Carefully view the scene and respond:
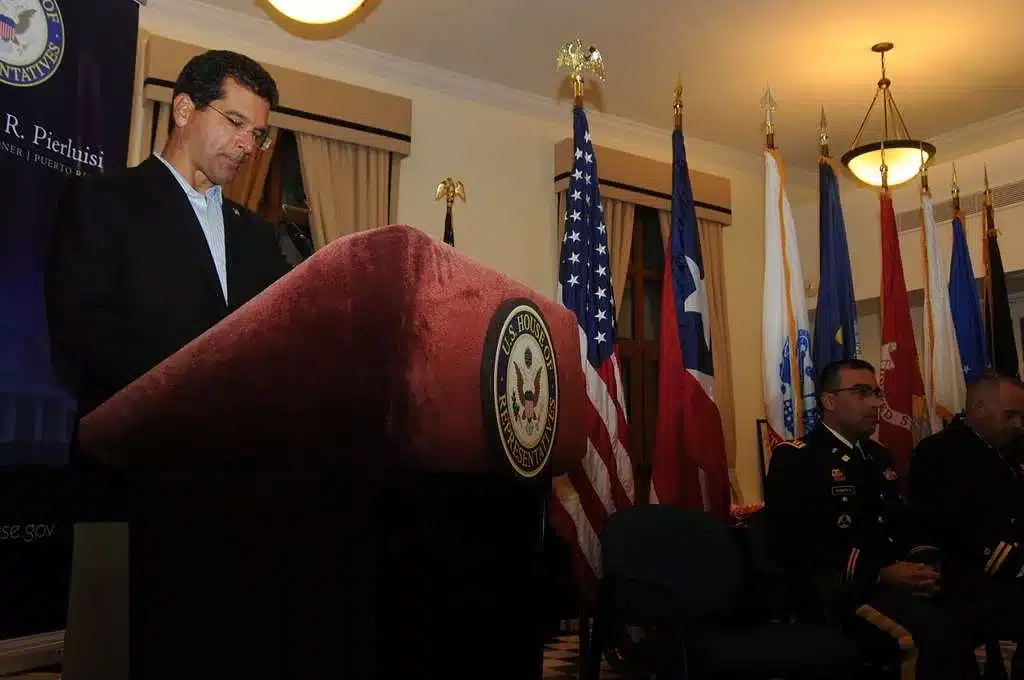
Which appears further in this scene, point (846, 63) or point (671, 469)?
point (846, 63)

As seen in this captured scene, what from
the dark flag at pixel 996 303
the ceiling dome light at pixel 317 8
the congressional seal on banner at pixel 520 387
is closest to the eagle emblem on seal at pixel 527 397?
the congressional seal on banner at pixel 520 387

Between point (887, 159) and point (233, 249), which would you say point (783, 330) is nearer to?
point (887, 159)

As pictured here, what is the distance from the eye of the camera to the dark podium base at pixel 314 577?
2.75 ft

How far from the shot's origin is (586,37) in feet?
17.6

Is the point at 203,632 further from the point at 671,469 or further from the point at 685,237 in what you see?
the point at 685,237

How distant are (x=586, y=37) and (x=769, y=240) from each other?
5.51 ft

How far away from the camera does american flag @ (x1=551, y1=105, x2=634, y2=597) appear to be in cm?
421

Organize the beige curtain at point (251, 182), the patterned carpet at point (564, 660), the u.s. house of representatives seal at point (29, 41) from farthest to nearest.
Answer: the beige curtain at point (251, 182), the patterned carpet at point (564, 660), the u.s. house of representatives seal at point (29, 41)

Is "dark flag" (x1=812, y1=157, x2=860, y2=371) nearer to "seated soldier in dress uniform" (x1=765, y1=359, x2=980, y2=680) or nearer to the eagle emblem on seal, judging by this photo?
"seated soldier in dress uniform" (x1=765, y1=359, x2=980, y2=680)

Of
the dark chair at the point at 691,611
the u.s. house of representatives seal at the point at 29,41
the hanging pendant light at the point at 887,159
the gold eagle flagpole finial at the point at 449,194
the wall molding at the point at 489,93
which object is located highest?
the wall molding at the point at 489,93

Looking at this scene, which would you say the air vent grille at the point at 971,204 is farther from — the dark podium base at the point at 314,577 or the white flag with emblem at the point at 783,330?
the dark podium base at the point at 314,577

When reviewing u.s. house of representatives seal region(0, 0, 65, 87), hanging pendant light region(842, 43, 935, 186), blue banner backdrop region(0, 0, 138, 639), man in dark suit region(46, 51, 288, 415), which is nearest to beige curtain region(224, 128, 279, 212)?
blue banner backdrop region(0, 0, 138, 639)

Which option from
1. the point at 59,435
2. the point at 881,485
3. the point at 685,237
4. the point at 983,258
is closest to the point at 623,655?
the point at 881,485

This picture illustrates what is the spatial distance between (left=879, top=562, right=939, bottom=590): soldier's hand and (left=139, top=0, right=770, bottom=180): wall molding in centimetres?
401
